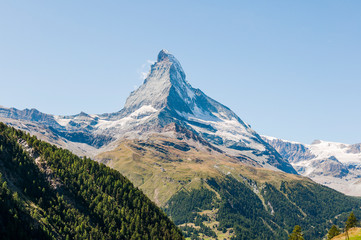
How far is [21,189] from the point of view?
468 feet

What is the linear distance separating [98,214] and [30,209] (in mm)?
42940

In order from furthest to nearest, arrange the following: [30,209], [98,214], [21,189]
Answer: [98,214]
[21,189]
[30,209]

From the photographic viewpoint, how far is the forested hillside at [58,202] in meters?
119

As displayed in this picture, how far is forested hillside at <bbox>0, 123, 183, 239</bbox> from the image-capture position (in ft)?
390

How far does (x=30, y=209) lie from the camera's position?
130m

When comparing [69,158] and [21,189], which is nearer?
[21,189]

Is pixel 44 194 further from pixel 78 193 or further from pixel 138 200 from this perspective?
pixel 138 200

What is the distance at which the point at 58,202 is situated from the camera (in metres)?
151

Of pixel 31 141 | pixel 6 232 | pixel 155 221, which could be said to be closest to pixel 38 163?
pixel 31 141

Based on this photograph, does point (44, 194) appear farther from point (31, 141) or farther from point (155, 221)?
point (155, 221)

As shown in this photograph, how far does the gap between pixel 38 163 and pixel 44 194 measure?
82.0ft

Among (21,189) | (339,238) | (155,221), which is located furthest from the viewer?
(155,221)

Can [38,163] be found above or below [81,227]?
above

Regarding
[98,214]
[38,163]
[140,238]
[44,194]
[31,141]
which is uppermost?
[31,141]
